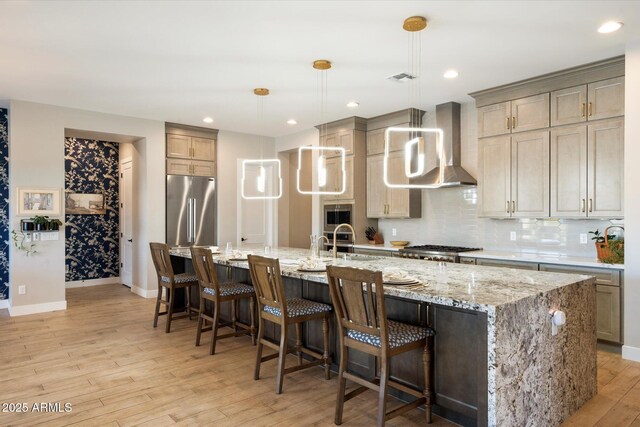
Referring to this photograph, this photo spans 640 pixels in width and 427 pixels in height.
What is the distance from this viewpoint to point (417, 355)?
2.62 m

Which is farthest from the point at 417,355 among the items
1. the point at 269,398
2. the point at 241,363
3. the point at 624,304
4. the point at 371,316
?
the point at 624,304

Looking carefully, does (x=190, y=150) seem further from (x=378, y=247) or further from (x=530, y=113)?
(x=530, y=113)


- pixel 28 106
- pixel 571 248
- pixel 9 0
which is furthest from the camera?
pixel 28 106

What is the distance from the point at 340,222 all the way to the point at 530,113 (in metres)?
3.09

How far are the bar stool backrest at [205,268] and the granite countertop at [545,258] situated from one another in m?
2.74

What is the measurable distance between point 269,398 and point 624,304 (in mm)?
3146

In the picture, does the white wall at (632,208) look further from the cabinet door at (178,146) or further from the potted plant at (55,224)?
the potted plant at (55,224)

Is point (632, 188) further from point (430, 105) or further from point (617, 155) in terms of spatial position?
point (430, 105)

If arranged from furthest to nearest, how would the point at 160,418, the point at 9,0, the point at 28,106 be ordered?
1. the point at 28,106
2. the point at 9,0
3. the point at 160,418

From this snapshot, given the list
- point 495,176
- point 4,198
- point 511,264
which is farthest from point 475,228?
point 4,198

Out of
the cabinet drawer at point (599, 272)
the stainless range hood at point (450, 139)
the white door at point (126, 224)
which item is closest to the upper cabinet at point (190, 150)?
the white door at point (126, 224)

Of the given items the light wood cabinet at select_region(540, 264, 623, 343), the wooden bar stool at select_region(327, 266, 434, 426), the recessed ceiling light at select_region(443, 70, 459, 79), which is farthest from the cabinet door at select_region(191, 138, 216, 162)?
the light wood cabinet at select_region(540, 264, 623, 343)

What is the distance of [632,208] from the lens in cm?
353

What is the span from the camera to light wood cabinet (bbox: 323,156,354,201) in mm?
6285
